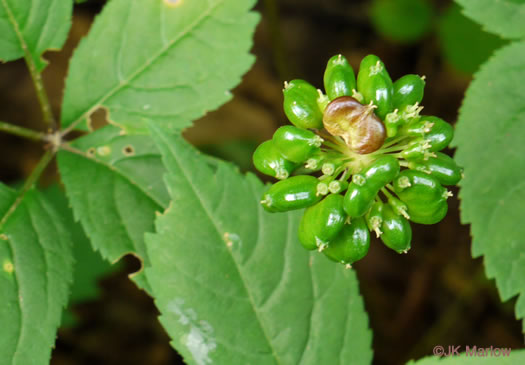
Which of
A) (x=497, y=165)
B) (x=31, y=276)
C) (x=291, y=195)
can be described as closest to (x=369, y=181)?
(x=291, y=195)

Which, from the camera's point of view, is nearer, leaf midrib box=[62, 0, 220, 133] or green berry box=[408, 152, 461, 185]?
green berry box=[408, 152, 461, 185]

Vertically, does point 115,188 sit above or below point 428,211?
below

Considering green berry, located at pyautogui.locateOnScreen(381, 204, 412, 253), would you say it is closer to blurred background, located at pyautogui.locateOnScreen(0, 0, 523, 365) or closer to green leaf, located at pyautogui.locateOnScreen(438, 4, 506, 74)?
blurred background, located at pyautogui.locateOnScreen(0, 0, 523, 365)

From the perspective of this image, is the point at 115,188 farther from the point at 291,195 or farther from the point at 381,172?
the point at 381,172

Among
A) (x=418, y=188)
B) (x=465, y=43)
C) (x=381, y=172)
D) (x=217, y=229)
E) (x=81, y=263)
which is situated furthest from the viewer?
(x=465, y=43)

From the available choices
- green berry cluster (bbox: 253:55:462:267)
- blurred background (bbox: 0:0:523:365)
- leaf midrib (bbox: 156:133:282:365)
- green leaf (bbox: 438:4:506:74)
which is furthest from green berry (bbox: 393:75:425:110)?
green leaf (bbox: 438:4:506:74)

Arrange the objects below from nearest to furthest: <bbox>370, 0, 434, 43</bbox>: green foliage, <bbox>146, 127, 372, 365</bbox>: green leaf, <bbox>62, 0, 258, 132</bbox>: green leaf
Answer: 1. <bbox>146, 127, 372, 365</bbox>: green leaf
2. <bbox>62, 0, 258, 132</bbox>: green leaf
3. <bbox>370, 0, 434, 43</bbox>: green foliage

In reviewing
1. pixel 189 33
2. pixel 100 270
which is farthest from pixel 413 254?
pixel 189 33
